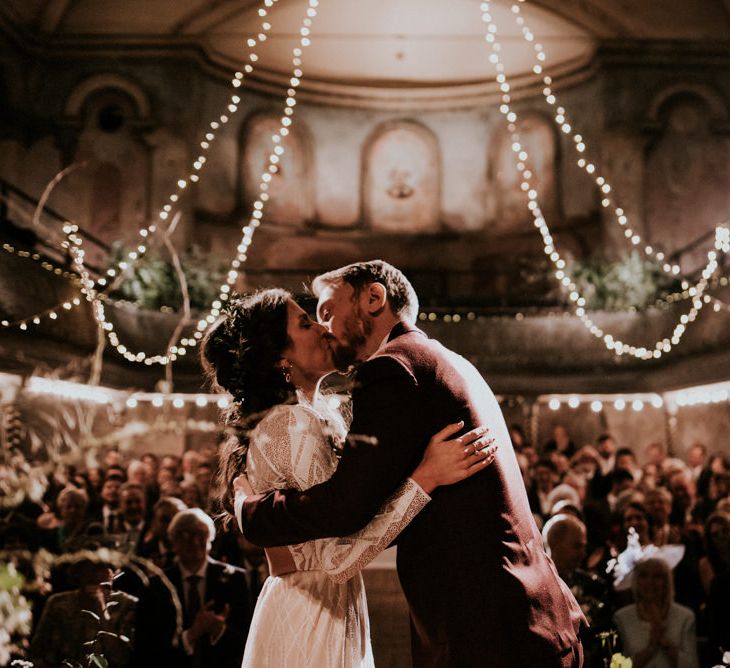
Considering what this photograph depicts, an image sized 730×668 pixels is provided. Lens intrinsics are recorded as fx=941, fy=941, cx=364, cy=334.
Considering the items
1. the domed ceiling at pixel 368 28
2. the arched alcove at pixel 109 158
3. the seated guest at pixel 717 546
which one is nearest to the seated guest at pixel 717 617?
the seated guest at pixel 717 546

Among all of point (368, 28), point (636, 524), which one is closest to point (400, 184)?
point (368, 28)

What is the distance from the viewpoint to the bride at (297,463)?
8.16 ft

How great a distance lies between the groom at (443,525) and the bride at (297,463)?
0.22ft

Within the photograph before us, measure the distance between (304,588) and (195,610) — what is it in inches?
76.9

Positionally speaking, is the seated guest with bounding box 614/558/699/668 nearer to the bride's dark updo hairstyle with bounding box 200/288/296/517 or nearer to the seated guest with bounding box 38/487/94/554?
the bride's dark updo hairstyle with bounding box 200/288/296/517

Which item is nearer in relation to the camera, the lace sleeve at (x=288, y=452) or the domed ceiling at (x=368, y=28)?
the lace sleeve at (x=288, y=452)

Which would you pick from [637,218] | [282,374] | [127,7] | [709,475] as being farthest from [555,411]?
[282,374]

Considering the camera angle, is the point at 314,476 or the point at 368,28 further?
the point at 368,28

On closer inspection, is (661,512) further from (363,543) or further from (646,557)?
(363,543)

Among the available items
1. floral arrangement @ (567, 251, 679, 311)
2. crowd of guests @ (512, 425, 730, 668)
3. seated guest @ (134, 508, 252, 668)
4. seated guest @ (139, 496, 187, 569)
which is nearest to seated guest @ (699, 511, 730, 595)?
crowd of guests @ (512, 425, 730, 668)

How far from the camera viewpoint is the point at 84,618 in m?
4.33

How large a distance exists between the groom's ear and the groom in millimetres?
161

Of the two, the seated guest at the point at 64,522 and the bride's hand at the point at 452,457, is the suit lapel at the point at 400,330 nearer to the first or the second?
the bride's hand at the point at 452,457

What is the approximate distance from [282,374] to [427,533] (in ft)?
2.83
